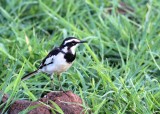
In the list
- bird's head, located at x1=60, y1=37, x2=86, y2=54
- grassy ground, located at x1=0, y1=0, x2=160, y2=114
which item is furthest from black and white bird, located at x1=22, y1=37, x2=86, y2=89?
grassy ground, located at x1=0, y1=0, x2=160, y2=114

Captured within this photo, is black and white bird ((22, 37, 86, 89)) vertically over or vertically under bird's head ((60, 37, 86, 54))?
under

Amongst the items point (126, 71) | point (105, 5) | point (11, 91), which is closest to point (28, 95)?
point (11, 91)

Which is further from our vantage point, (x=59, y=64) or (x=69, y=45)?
(x=69, y=45)

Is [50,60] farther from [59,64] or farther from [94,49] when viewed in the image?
[94,49]

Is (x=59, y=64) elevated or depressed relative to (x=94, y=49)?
elevated

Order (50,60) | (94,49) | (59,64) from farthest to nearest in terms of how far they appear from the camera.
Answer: (94,49) < (50,60) < (59,64)

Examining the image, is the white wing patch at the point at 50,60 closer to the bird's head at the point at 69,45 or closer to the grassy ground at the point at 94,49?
the bird's head at the point at 69,45

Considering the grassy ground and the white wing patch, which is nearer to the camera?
the grassy ground

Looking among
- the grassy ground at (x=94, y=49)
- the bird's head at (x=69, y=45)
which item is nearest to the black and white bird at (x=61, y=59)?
the bird's head at (x=69, y=45)

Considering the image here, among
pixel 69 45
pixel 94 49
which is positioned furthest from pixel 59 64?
pixel 94 49

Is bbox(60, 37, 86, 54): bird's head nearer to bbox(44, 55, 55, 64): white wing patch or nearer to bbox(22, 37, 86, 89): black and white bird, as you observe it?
bbox(22, 37, 86, 89): black and white bird
